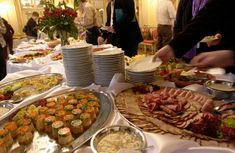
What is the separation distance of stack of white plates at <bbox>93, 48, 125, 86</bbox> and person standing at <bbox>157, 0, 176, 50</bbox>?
3.35 m

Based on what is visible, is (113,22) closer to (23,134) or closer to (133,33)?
(133,33)

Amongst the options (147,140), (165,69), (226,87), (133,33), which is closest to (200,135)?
(147,140)

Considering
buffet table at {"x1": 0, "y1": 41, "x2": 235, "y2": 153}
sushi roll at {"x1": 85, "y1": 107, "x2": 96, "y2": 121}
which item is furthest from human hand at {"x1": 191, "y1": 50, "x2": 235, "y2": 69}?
sushi roll at {"x1": 85, "y1": 107, "x2": 96, "y2": 121}

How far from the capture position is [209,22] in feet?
3.65

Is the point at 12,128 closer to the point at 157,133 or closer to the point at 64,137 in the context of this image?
the point at 64,137

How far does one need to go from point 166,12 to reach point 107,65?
3.49 meters

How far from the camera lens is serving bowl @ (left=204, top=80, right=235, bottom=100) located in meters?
1.04

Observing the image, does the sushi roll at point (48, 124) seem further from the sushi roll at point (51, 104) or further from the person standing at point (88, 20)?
the person standing at point (88, 20)

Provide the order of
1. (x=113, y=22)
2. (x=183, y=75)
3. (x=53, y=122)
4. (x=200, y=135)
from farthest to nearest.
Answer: (x=113, y=22)
(x=183, y=75)
(x=53, y=122)
(x=200, y=135)

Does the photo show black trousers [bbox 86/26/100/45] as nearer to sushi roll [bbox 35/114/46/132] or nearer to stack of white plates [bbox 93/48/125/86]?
stack of white plates [bbox 93/48/125/86]

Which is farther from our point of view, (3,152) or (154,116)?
(154,116)

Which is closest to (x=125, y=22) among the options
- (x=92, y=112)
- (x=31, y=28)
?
(x=92, y=112)

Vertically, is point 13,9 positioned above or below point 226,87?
above

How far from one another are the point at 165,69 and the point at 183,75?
5.5 inches
